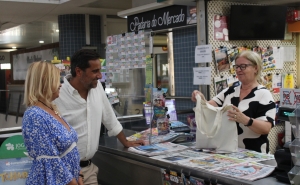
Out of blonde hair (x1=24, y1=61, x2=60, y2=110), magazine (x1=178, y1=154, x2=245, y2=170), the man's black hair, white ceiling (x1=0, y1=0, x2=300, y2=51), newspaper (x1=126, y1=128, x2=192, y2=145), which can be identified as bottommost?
magazine (x1=178, y1=154, x2=245, y2=170)

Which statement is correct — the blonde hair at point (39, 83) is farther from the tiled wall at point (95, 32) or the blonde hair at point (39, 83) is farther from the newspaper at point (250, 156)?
the tiled wall at point (95, 32)

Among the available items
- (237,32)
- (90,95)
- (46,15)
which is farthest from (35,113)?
(46,15)

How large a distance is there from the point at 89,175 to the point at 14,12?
7363mm

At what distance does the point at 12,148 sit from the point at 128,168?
97cm

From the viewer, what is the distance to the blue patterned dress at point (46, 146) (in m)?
2.14

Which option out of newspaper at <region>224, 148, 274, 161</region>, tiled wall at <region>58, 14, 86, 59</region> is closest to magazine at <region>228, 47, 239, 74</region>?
newspaper at <region>224, 148, 274, 161</region>

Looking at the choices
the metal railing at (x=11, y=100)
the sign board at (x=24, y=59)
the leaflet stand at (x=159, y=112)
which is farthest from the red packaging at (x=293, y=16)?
the sign board at (x=24, y=59)

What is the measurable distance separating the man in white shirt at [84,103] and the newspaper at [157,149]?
0.38 m

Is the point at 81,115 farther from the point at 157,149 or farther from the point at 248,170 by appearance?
the point at 248,170

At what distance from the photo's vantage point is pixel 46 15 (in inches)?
391

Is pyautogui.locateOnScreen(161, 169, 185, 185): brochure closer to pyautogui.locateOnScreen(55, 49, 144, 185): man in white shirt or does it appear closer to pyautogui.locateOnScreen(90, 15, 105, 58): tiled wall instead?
pyautogui.locateOnScreen(55, 49, 144, 185): man in white shirt

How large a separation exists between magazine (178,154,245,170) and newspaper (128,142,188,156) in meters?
0.36

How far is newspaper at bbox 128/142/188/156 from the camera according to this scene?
2909 millimetres

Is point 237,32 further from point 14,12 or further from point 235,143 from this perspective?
point 14,12
